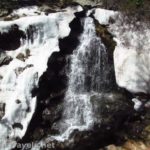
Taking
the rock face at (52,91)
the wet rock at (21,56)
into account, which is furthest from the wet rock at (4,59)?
the rock face at (52,91)

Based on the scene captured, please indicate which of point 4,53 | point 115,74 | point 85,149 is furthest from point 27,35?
point 85,149

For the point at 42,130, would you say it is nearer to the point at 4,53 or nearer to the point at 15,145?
the point at 15,145

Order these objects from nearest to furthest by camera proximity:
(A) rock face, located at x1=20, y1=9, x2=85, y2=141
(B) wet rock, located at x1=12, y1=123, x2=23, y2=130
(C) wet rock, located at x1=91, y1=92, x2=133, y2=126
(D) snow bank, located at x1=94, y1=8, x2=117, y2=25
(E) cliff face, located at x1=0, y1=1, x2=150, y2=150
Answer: (B) wet rock, located at x1=12, y1=123, x2=23, y2=130 → (E) cliff face, located at x1=0, y1=1, x2=150, y2=150 → (A) rock face, located at x1=20, y1=9, x2=85, y2=141 → (C) wet rock, located at x1=91, y1=92, x2=133, y2=126 → (D) snow bank, located at x1=94, y1=8, x2=117, y2=25

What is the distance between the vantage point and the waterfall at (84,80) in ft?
35.0

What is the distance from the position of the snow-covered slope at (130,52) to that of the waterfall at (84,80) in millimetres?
423

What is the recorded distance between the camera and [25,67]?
10.6 metres

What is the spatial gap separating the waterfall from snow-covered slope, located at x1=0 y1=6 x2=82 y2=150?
633mm

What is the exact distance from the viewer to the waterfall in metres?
10.7

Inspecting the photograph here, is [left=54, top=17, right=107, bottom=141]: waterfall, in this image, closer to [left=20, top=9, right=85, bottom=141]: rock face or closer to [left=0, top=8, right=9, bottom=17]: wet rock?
[left=20, top=9, right=85, bottom=141]: rock face

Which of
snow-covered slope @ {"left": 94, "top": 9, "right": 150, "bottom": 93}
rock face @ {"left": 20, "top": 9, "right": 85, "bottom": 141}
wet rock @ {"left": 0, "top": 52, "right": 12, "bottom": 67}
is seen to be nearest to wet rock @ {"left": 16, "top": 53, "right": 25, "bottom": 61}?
wet rock @ {"left": 0, "top": 52, "right": 12, "bottom": 67}

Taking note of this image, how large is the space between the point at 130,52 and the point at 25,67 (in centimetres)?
291

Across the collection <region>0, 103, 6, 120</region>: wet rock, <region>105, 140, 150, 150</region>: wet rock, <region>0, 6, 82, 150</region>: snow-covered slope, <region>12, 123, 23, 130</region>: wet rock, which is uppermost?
<region>0, 6, 82, 150</region>: snow-covered slope

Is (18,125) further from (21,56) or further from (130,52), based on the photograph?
(130,52)

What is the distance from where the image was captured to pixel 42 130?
10.3 meters
